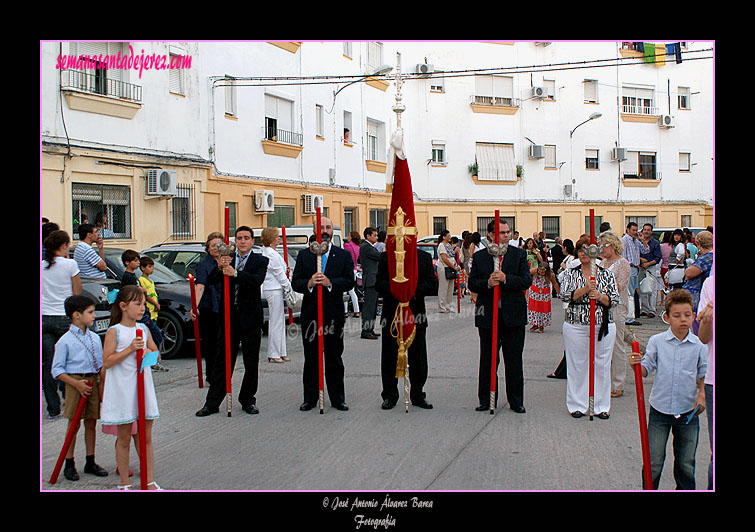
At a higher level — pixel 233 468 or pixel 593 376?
pixel 593 376

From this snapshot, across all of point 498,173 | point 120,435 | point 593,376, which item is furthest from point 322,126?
point 120,435

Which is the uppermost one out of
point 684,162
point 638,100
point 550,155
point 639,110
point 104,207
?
point 638,100

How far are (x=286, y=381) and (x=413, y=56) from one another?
2328 cm

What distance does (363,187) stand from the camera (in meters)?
27.4

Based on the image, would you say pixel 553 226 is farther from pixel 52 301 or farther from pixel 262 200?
pixel 52 301

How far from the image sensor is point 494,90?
1282 inches

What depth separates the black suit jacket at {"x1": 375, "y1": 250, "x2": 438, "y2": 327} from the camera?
759 centimetres

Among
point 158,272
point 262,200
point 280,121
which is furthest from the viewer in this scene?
point 280,121

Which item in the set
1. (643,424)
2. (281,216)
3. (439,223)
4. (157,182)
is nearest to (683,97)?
(439,223)

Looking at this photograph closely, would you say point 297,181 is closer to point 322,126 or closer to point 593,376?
point 322,126

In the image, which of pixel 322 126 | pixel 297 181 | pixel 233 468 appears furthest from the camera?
pixel 322 126

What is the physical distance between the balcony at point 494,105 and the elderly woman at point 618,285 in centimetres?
2499

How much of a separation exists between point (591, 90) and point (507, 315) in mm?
29323

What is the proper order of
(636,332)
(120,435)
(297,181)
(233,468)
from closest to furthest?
1. (120,435)
2. (233,468)
3. (636,332)
4. (297,181)
